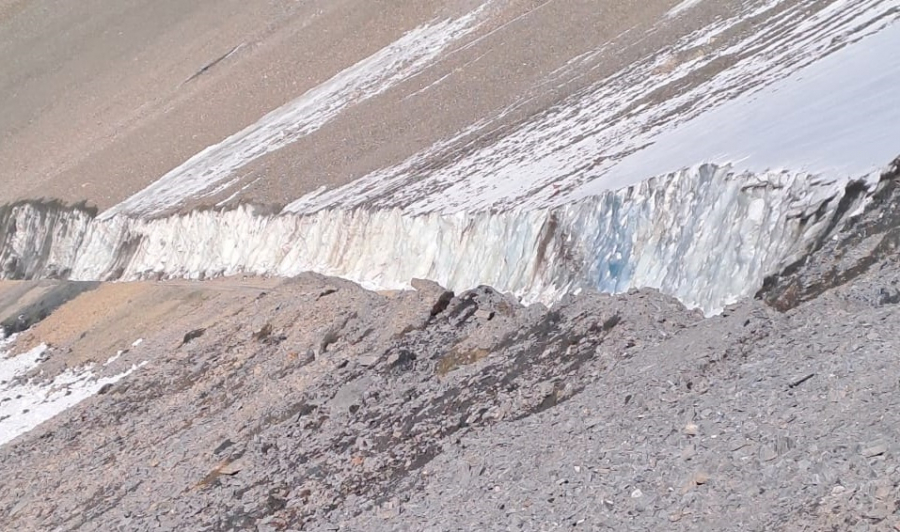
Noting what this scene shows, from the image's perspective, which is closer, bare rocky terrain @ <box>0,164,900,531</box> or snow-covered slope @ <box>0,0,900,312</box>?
bare rocky terrain @ <box>0,164,900,531</box>

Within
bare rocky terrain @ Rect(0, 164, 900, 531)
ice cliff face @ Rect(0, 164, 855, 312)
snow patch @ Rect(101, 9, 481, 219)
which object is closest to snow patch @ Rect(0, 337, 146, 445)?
bare rocky terrain @ Rect(0, 164, 900, 531)

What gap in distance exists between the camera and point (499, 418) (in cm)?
1133

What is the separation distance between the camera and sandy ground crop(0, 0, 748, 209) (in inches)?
951

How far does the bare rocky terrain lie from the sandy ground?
20.8 feet

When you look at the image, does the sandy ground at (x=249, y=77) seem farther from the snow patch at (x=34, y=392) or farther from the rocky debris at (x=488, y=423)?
the rocky debris at (x=488, y=423)

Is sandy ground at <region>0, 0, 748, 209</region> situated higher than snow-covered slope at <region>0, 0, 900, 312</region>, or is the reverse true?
sandy ground at <region>0, 0, 748, 209</region>

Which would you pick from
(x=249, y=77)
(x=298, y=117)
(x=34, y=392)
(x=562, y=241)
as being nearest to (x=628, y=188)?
(x=562, y=241)

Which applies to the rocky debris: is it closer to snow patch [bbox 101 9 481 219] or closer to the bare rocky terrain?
the bare rocky terrain

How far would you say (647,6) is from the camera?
25.0 m

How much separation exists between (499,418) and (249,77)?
24.5m

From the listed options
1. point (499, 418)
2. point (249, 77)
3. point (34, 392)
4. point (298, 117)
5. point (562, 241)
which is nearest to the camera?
point (499, 418)

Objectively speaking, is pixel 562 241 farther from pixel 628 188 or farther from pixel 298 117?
pixel 298 117

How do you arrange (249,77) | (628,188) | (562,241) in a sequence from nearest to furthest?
(628,188), (562,241), (249,77)

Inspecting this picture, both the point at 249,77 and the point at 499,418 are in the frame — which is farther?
the point at 249,77
